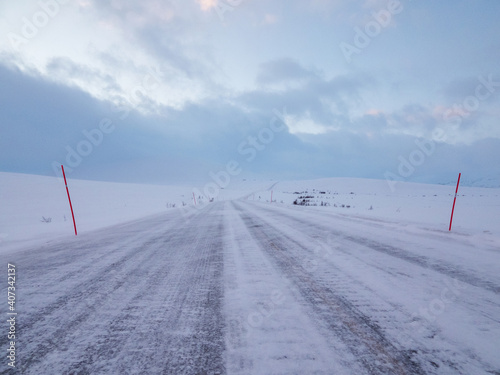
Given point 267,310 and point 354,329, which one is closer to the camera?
point 354,329

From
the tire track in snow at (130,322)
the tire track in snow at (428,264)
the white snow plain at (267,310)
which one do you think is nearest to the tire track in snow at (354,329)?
the white snow plain at (267,310)

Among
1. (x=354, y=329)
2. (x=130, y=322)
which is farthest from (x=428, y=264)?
(x=130, y=322)

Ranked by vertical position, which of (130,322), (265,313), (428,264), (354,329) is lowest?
(130,322)

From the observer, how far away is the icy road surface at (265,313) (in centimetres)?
152

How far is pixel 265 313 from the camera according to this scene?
6.93 feet

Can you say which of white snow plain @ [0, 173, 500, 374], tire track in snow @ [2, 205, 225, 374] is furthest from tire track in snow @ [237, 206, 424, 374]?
tire track in snow @ [2, 205, 225, 374]

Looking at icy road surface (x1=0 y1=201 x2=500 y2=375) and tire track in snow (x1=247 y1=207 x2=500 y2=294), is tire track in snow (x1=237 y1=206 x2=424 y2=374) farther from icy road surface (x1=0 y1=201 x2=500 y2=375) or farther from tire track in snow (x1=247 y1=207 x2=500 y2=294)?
tire track in snow (x1=247 y1=207 x2=500 y2=294)

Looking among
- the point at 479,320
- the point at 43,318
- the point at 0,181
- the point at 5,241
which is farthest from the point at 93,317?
the point at 0,181

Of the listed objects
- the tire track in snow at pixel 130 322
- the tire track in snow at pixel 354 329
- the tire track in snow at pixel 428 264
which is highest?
the tire track in snow at pixel 428 264

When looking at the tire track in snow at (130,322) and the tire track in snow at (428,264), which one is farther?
the tire track in snow at (428,264)

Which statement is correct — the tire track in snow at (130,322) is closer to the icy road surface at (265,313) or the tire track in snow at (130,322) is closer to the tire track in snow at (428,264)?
the icy road surface at (265,313)

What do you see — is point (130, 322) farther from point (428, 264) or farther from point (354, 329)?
point (428, 264)

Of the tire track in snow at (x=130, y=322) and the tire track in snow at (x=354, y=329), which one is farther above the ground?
the tire track in snow at (x=354, y=329)

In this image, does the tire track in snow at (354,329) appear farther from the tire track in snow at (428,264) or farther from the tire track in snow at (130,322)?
the tire track in snow at (428,264)
